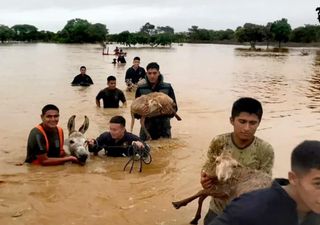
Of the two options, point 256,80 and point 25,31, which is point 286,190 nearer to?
point 256,80

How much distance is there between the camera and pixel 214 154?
12.4 feet

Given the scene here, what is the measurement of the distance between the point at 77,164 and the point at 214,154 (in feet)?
12.9

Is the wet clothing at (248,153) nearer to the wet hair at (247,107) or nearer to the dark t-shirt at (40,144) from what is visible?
the wet hair at (247,107)

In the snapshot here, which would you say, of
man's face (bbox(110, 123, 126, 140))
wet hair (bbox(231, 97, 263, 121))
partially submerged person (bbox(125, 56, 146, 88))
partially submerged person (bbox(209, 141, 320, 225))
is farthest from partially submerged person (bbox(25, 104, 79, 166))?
partially submerged person (bbox(125, 56, 146, 88))

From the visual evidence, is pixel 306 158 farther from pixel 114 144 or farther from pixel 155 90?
pixel 155 90

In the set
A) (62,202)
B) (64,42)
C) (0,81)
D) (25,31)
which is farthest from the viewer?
(25,31)

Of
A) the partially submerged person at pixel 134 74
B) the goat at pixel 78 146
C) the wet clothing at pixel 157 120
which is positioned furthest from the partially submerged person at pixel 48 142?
the partially submerged person at pixel 134 74

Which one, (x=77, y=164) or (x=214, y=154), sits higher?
(x=214, y=154)

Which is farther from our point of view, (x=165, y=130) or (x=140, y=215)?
(x=165, y=130)

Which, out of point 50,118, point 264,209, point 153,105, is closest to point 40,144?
point 50,118

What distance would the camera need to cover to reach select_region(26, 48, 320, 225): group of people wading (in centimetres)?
190

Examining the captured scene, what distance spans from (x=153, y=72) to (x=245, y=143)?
4598 millimetres

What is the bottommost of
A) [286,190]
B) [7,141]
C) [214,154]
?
[7,141]

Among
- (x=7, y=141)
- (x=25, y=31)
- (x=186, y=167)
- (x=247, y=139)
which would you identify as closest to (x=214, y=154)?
(x=247, y=139)
